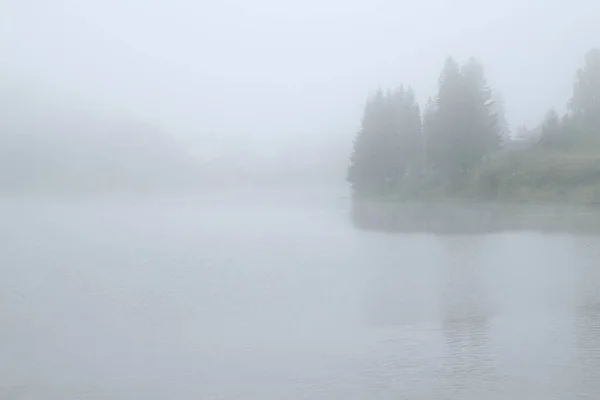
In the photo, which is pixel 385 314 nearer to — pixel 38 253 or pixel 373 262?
pixel 373 262

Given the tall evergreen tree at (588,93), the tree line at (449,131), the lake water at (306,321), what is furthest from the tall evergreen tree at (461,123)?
the lake water at (306,321)

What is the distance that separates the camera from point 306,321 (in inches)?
506

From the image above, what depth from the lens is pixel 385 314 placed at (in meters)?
13.2

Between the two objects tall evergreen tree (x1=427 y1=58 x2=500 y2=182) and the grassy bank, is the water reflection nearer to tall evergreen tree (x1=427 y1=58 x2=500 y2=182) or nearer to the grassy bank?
the grassy bank

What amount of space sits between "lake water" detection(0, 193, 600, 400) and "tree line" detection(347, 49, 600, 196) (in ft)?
82.0

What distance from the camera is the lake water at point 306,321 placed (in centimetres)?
932

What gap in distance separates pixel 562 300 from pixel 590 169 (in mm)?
28370

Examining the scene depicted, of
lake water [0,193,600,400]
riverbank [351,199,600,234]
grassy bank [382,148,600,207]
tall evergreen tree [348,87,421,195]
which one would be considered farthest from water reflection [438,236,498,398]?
tall evergreen tree [348,87,421,195]

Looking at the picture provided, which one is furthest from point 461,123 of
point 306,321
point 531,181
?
point 306,321

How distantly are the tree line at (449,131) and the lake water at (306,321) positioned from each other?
82.0 ft

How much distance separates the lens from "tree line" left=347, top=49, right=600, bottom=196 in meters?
48.5

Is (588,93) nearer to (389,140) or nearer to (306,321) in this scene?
(389,140)

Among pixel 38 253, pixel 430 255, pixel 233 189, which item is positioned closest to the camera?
pixel 430 255

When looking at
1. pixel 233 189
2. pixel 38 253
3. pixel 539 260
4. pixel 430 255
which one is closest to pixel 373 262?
pixel 430 255
